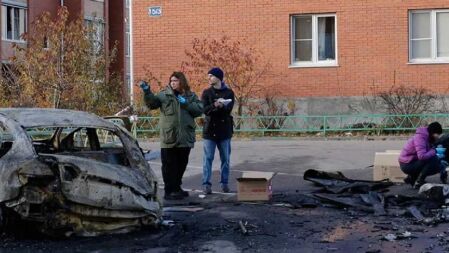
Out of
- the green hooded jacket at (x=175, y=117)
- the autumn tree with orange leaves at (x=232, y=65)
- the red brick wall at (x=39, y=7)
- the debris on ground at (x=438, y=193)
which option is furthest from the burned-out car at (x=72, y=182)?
the red brick wall at (x=39, y=7)

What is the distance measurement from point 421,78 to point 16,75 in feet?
37.1

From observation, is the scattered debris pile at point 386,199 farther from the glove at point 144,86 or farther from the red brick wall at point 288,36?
the red brick wall at point 288,36

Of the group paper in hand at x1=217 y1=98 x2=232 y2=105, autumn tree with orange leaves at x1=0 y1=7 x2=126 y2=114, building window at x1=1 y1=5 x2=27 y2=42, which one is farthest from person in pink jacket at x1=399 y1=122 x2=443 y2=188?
building window at x1=1 y1=5 x2=27 y2=42

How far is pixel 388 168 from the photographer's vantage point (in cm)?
1056

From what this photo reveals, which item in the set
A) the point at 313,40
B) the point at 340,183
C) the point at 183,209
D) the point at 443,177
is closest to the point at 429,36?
the point at 313,40

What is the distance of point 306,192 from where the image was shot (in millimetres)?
Answer: 9828

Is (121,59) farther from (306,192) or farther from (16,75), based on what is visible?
(306,192)

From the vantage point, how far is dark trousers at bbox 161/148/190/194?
936cm

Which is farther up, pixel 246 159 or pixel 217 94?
pixel 217 94

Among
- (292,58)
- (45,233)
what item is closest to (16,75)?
(292,58)

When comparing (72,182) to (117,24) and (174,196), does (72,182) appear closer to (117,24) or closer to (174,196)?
(174,196)

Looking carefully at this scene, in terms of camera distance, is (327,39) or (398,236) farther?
(327,39)

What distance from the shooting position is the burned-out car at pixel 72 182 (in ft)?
21.8

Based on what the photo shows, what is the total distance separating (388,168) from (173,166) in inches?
132
